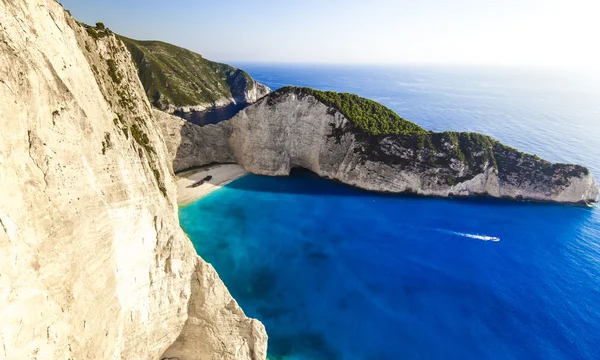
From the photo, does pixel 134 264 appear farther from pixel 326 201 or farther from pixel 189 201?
pixel 326 201

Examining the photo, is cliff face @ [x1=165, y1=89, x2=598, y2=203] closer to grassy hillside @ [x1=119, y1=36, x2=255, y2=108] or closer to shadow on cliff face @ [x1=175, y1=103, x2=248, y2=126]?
shadow on cliff face @ [x1=175, y1=103, x2=248, y2=126]

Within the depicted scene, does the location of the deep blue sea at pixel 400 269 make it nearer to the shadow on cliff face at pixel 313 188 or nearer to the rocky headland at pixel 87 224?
the shadow on cliff face at pixel 313 188

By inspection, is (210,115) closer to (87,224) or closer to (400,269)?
(400,269)

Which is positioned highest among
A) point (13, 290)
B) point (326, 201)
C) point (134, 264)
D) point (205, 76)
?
point (205, 76)

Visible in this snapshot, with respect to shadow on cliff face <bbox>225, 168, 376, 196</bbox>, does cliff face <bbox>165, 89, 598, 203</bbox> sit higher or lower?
higher

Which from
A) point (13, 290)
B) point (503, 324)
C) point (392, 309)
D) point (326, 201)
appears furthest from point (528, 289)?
point (13, 290)

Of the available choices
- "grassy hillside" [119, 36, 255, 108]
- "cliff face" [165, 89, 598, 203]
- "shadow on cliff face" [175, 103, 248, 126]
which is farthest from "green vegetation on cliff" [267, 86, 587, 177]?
"grassy hillside" [119, 36, 255, 108]
